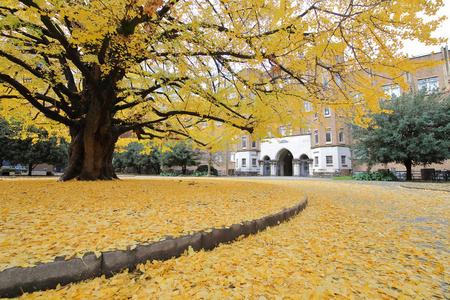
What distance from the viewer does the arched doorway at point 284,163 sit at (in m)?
36.5

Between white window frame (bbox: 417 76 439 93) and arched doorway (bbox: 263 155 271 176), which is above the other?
white window frame (bbox: 417 76 439 93)

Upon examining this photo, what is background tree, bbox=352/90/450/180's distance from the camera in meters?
16.2

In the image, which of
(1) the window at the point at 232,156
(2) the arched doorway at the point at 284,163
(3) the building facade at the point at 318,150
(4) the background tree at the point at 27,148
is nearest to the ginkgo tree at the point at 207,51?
(4) the background tree at the point at 27,148

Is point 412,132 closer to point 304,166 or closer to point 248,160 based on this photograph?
point 304,166

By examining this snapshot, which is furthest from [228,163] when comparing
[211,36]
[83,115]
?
[211,36]

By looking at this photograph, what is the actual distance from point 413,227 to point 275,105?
5.70m

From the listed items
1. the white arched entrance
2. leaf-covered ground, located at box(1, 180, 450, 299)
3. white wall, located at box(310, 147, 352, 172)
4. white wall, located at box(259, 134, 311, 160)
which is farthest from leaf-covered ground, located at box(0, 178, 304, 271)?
the white arched entrance

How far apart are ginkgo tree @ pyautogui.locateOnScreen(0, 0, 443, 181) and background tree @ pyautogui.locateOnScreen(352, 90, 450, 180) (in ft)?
40.3

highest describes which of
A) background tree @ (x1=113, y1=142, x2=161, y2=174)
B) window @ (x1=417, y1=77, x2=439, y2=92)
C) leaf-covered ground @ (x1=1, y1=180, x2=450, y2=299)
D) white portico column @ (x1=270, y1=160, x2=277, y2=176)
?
window @ (x1=417, y1=77, x2=439, y2=92)

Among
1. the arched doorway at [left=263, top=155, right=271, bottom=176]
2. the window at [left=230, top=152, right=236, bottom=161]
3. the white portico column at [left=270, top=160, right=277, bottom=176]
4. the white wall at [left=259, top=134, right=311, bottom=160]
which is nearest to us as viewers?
the white wall at [left=259, top=134, right=311, bottom=160]

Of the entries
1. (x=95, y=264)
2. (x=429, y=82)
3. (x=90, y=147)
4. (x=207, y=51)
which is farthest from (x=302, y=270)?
(x=429, y=82)

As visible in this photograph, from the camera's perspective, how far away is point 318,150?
29891 millimetres

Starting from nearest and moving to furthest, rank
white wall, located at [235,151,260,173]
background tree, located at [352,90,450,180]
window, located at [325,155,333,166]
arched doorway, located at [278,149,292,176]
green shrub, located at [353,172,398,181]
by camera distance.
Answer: background tree, located at [352,90,450,180] < green shrub, located at [353,172,398,181] < window, located at [325,155,333,166] < arched doorway, located at [278,149,292,176] < white wall, located at [235,151,260,173]

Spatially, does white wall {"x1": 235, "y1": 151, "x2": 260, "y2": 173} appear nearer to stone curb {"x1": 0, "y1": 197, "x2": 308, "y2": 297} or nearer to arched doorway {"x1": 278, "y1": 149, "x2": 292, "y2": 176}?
arched doorway {"x1": 278, "y1": 149, "x2": 292, "y2": 176}
